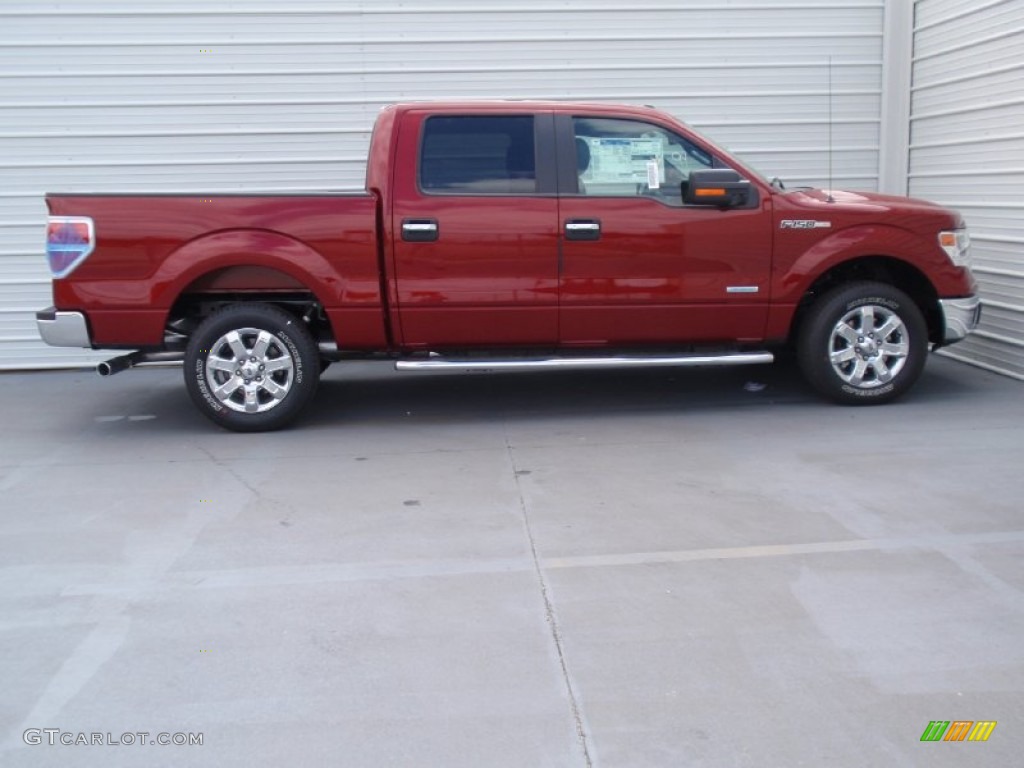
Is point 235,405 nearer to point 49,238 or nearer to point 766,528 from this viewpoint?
point 49,238

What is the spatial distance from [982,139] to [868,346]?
Result: 8.20 feet

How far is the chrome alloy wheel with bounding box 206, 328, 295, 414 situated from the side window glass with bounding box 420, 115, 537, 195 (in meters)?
1.50

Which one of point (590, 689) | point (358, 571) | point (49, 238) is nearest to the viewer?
point (590, 689)

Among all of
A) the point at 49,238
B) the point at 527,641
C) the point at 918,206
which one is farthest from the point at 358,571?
the point at 918,206

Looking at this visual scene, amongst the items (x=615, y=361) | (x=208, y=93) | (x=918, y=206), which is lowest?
(x=615, y=361)

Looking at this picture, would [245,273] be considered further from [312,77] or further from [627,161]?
[312,77]

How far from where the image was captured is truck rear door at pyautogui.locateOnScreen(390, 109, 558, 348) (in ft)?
22.6

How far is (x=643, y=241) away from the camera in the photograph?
22.9 ft

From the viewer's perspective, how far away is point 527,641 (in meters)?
4.01

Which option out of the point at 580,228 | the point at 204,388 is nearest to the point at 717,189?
the point at 580,228

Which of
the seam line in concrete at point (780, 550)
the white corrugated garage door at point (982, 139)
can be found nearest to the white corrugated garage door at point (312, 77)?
the white corrugated garage door at point (982, 139)

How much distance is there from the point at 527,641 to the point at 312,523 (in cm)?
176

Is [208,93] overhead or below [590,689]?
overhead

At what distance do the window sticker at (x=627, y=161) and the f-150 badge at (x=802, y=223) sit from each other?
2.91ft
